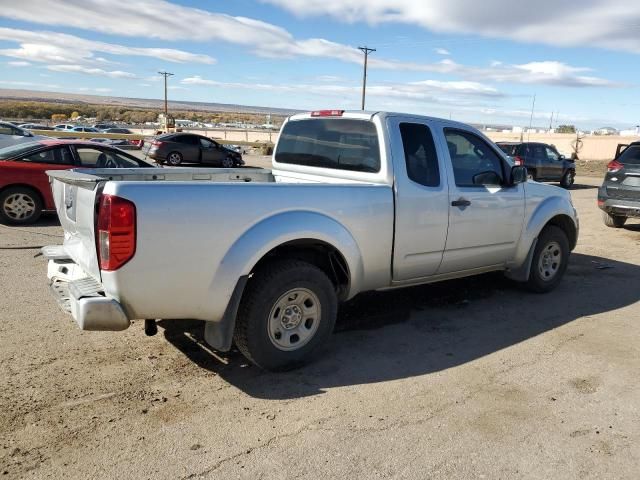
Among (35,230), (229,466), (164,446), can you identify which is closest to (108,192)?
(164,446)

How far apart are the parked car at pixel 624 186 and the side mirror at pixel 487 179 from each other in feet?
20.2

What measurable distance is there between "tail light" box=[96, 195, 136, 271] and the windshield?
219 centimetres

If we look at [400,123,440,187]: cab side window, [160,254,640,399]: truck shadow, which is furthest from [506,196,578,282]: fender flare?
[400,123,440,187]: cab side window

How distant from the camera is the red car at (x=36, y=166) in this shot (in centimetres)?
910

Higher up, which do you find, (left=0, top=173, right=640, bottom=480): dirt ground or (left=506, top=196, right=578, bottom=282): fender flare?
(left=506, top=196, right=578, bottom=282): fender flare

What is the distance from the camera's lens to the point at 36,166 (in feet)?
30.2

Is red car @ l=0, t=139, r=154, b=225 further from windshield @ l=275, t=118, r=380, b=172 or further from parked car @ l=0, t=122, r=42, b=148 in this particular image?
parked car @ l=0, t=122, r=42, b=148

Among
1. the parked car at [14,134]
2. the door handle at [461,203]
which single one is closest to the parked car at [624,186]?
the door handle at [461,203]

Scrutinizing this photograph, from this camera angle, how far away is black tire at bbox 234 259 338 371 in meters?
3.79

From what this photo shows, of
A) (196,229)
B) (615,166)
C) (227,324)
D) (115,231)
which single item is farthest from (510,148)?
(115,231)

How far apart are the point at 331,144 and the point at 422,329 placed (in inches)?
76.2

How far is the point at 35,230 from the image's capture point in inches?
351

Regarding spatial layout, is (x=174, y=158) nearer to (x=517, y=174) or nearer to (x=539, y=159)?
(x=539, y=159)

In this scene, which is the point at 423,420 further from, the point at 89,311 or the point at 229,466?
the point at 89,311
